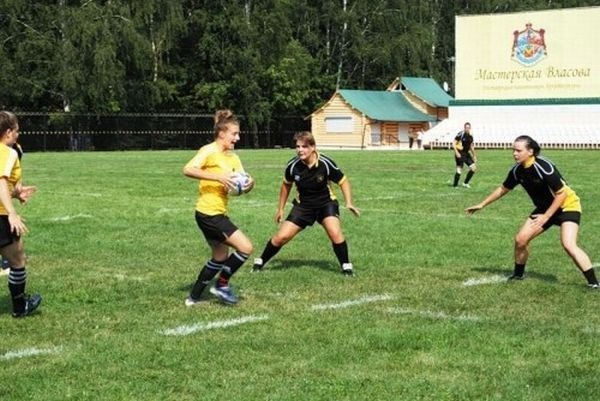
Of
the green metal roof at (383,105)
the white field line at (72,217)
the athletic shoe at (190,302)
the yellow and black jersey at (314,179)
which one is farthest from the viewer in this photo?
the green metal roof at (383,105)

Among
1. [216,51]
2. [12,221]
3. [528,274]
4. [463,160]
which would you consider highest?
[216,51]

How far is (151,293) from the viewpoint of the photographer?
378 inches

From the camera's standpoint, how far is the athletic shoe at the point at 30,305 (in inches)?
334

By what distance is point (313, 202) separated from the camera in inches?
438

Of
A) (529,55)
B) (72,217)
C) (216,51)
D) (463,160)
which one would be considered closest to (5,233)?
(72,217)

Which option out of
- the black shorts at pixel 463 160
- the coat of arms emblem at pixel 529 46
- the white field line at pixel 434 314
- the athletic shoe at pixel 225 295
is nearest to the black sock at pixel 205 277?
the athletic shoe at pixel 225 295

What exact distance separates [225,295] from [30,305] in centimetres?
179

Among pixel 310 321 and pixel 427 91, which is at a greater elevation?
pixel 427 91

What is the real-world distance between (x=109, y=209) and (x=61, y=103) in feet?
157

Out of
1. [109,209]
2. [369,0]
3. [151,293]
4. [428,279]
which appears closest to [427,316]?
[428,279]

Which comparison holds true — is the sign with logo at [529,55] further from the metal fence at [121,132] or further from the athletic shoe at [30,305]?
the athletic shoe at [30,305]

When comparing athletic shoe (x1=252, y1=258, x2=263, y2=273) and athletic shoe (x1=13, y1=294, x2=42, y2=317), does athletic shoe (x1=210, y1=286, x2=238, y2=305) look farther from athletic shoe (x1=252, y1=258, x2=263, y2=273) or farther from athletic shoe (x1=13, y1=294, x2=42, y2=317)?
athletic shoe (x1=252, y1=258, x2=263, y2=273)

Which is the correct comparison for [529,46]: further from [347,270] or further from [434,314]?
[434,314]

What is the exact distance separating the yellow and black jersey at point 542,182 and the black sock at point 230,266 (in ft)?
10.7
